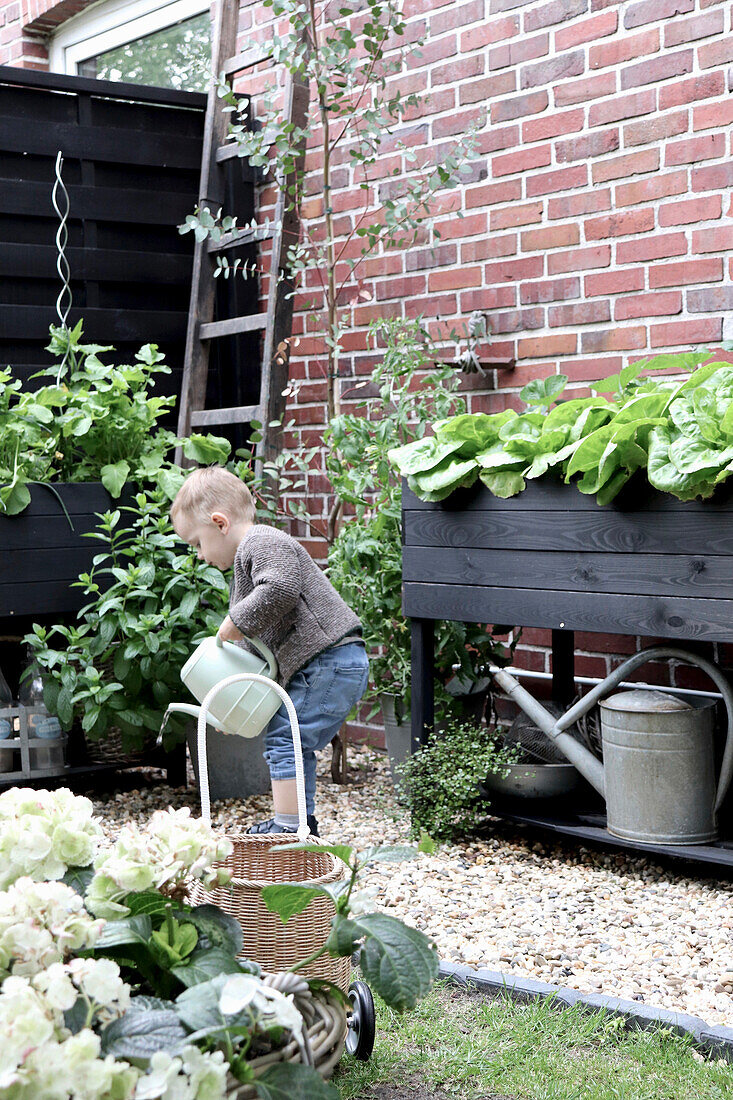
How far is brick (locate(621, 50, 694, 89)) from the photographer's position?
132 inches

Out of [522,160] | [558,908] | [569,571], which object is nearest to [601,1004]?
[558,908]

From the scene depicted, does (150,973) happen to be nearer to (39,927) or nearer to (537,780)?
(39,927)

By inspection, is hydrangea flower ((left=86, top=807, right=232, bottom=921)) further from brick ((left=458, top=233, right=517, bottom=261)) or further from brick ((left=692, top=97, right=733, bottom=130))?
brick ((left=458, top=233, right=517, bottom=261))

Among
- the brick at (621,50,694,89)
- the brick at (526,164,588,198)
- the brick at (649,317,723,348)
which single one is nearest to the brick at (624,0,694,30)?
A: the brick at (621,50,694,89)

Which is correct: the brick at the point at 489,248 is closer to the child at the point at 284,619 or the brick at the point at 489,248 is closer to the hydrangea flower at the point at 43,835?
the child at the point at 284,619

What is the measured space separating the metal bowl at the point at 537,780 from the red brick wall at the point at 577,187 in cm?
50

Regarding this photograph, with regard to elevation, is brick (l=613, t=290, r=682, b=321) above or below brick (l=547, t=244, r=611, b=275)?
below

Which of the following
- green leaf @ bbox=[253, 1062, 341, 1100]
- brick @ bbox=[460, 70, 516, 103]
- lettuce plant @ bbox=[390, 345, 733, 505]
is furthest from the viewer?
brick @ bbox=[460, 70, 516, 103]

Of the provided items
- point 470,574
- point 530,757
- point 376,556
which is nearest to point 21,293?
point 376,556

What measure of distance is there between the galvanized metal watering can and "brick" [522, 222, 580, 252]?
1431 millimetres

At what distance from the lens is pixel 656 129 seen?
3.44 m

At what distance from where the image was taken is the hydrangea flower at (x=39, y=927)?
1133 millimetres

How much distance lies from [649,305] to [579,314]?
0.26 meters

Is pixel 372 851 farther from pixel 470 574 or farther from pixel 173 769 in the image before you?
pixel 173 769
